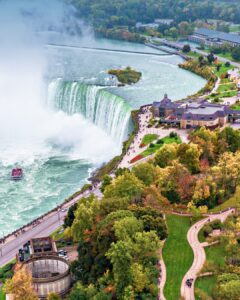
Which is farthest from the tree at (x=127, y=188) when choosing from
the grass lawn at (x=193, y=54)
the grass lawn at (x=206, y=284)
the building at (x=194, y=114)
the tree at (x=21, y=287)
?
the grass lawn at (x=193, y=54)

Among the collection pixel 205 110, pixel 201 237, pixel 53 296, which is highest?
pixel 205 110

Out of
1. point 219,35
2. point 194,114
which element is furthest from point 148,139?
point 219,35

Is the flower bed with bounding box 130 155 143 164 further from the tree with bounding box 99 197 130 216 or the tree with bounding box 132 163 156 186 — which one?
the tree with bounding box 99 197 130 216

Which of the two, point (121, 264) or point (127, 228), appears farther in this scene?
point (127, 228)

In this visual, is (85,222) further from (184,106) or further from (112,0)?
(112,0)

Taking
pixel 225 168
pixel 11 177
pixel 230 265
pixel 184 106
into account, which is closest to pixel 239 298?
pixel 230 265

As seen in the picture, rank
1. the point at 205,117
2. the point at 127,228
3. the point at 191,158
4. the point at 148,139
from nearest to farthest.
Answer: the point at 127,228 → the point at 191,158 → the point at 148,139 → the point at 205,117

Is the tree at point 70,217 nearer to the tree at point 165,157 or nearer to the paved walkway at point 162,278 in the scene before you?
the paved walkway at point 162,278

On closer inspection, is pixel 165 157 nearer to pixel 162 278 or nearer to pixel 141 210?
pixel 141 210
